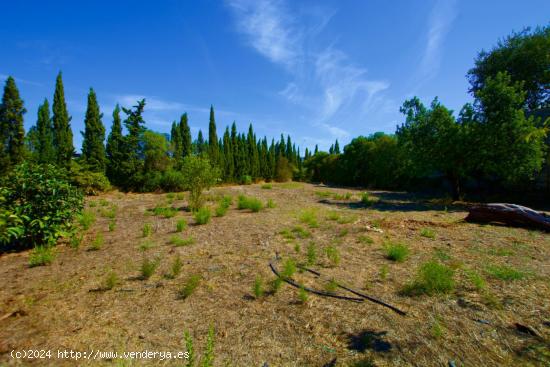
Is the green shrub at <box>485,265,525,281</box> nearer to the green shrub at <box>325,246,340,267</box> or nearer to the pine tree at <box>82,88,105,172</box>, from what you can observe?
the green shrub at <box>325,246,340,267</box>

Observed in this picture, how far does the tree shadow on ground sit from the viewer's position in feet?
8.35

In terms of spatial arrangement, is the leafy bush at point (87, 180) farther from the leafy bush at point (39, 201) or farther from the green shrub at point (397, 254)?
the green shrub at point (397, 254)

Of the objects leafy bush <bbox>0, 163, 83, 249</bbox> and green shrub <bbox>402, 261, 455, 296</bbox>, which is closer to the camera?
green shrub <bbox>402, 261, 455, 296</bbox>

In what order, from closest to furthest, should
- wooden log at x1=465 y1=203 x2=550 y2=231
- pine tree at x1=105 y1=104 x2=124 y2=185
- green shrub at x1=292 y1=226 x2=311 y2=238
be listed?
green shrub at x1=292 y1=226 x2=311 y2=238 < wooden log at x1=465 y1=203 x2=550 y2=231 < pine tree at x1=105 y1=104 x2=124 y2=185

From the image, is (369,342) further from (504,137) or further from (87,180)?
(87,180)

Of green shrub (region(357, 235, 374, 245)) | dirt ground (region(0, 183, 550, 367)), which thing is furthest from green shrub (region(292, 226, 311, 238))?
green shrub (region(357, 235, 374, 245))

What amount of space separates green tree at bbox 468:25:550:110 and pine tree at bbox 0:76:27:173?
111 feet

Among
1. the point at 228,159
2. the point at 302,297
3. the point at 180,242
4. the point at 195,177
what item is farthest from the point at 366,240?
the point at 228,159

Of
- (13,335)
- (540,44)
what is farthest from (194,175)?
(540,44)

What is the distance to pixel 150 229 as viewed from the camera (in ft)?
24.2

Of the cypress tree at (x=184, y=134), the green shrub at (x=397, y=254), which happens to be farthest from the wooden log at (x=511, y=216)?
the cypress tree at (x=184, y=134)

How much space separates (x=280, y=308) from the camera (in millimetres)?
3387

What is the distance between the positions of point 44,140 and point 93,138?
11.6 feet

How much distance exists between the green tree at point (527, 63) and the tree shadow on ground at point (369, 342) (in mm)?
24936
